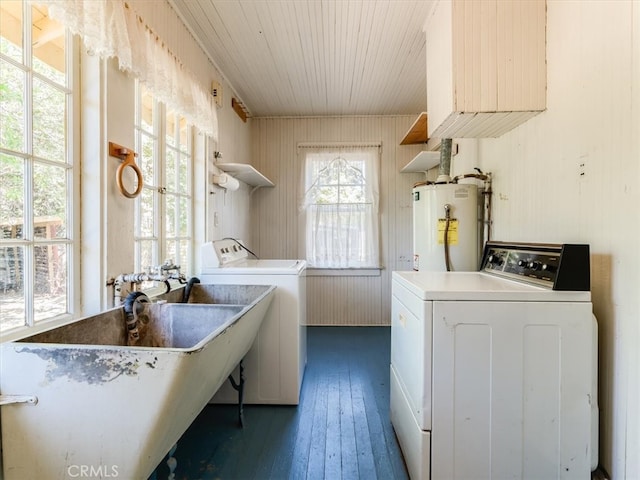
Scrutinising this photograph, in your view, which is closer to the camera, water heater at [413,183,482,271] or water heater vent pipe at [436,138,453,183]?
water heater at [413,183,482,271]

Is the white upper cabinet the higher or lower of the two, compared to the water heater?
higher

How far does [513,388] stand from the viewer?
1.22 m

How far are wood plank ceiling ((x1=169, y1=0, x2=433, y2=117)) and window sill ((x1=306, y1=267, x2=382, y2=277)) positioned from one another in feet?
6.26

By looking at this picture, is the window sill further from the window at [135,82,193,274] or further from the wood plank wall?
the window at [135,82,193,274]

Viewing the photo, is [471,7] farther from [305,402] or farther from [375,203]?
[305,402]

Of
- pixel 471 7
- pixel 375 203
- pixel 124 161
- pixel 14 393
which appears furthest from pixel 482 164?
pixel 14 393

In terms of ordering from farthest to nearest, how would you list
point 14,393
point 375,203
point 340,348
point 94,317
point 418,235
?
1. point 375,203
2. point 340,348
3. point 418,235
4. point 94,317
5. point 14,393

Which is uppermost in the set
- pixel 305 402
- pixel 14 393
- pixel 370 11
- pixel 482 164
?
pixel 370 11

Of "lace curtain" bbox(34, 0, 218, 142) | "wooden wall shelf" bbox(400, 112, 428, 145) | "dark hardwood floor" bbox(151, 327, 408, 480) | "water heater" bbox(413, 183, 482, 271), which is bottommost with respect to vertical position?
"dark hardwood floor" bbox(151, 327, 408, 480)

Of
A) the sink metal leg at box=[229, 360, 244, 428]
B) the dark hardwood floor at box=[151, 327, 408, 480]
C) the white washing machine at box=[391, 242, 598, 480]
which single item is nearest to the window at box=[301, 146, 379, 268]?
the dark hardwood floor at box=[151, 327, 408, 480]

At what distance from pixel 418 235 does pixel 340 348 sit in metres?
1.47

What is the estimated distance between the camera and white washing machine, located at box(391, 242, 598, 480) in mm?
1210

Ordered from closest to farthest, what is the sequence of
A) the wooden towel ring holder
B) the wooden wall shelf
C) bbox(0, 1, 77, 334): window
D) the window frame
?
bbox(0, 1, 77, 334): window
the wooden towel ring holder
the wooden wall shelf
the window frame

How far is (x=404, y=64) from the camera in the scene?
2.65 metres
